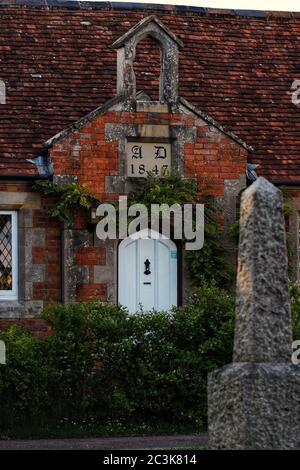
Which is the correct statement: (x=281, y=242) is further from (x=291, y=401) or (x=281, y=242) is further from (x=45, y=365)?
(x=45, y=365)

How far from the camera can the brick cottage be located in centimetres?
2172

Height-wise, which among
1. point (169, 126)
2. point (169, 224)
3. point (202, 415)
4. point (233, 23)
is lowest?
point (202, 415)

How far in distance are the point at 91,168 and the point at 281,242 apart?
36.7 ft

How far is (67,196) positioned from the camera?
21.4m

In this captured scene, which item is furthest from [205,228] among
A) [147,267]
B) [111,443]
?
[111,443]

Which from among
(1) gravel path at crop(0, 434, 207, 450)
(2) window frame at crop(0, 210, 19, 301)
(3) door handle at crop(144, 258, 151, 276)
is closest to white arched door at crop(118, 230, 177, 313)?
(3) door handle at crop(144, 258, 151, 276)

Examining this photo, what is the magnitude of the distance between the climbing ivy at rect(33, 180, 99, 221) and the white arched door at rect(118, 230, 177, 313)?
104 cm

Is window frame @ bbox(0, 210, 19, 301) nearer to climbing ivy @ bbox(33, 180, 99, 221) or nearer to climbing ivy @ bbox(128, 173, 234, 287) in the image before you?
climbing ivy @ bbox(33, 180, 99, 221)

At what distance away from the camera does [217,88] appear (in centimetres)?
2427

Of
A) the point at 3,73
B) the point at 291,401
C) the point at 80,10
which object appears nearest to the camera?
the point at 291,401

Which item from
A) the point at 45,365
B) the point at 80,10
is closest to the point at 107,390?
the point at 45,365

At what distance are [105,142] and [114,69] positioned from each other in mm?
2418

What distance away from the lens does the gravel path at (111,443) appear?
15.8 meters

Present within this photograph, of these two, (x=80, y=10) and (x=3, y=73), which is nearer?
(x=3, y=73)
